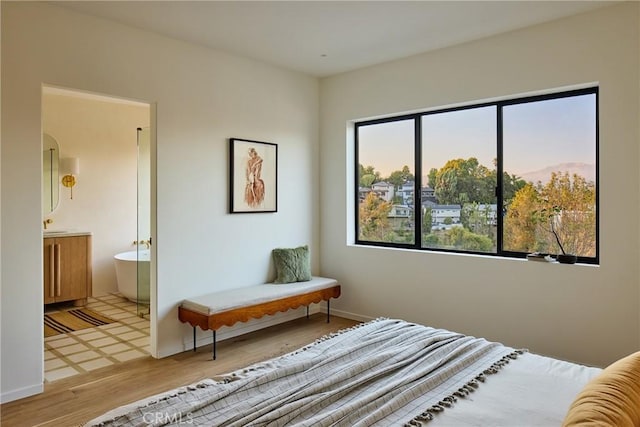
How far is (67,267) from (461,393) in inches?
203

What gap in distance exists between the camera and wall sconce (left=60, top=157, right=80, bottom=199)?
5.79 metres

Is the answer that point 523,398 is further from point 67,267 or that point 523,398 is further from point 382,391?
point 67,267

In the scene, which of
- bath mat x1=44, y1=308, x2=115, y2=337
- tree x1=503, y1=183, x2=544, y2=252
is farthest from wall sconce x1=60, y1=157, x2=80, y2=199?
tree x1=503, y1=183, x2=544, y2=252

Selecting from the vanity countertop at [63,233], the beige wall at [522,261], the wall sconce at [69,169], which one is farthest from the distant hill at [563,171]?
the wall sconce at [69,169]

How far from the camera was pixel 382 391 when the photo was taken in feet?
5.83

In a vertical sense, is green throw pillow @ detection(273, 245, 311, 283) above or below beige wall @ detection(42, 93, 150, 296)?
below

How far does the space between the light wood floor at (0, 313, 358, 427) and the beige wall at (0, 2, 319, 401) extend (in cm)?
16

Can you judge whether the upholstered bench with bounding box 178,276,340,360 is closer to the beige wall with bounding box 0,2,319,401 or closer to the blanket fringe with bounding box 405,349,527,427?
the beige wall with bounding box 0,2,319,401

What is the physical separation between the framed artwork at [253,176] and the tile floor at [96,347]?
1.57 m

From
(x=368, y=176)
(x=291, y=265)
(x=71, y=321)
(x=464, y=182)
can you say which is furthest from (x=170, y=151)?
(x=464, y=182)

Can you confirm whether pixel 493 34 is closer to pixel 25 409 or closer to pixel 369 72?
pixel 369 72

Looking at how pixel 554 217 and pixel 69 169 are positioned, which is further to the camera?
pixel 69 169

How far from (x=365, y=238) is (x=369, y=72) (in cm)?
184

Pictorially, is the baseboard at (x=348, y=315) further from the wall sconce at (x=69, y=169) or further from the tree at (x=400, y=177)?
the wall sconce at (x=69, y=169)
